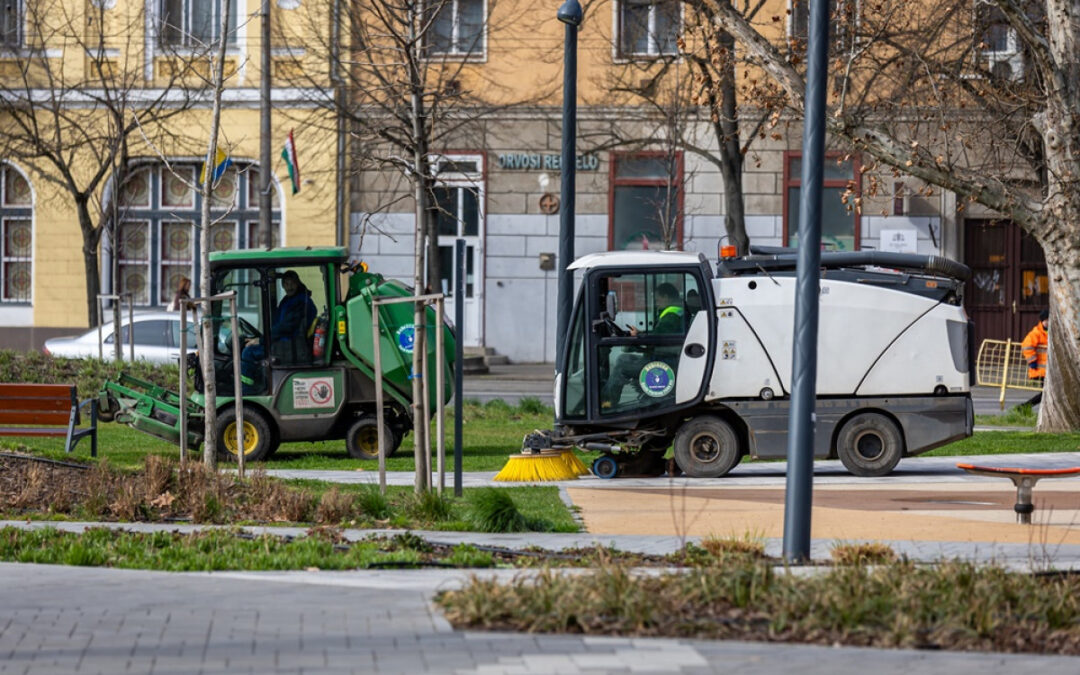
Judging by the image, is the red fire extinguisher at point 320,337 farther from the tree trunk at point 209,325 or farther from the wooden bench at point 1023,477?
the wooden bench at point 1023,477

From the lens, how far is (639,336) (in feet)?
54.8

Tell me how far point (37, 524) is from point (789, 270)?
27.3 ft

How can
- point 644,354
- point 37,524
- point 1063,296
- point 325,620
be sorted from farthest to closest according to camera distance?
point 1063,296 < point 644,354 < point 37,524 < point 325,620

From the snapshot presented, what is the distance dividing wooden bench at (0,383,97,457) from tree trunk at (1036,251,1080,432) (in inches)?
459

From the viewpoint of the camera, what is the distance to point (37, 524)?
11.6 m

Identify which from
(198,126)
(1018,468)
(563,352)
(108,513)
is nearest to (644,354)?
(563,352)

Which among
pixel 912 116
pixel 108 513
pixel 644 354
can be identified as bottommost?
pixel 108 513

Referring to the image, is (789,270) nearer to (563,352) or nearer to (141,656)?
(563,352)

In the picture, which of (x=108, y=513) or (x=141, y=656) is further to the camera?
(x=108, y=513)

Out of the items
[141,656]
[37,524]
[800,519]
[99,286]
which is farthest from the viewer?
[99,286]

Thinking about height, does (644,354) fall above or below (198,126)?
below

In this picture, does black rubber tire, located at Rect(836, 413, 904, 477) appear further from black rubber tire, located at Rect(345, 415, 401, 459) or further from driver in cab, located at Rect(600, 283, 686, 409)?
black rubber tire, located at Rect(345, 415, 401, 459)

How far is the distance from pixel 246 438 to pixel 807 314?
10281mm

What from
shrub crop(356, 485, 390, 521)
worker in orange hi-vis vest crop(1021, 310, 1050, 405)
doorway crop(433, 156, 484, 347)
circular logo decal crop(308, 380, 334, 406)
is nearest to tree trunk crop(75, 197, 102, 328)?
doorway crop(433, 156, 484, 347)
